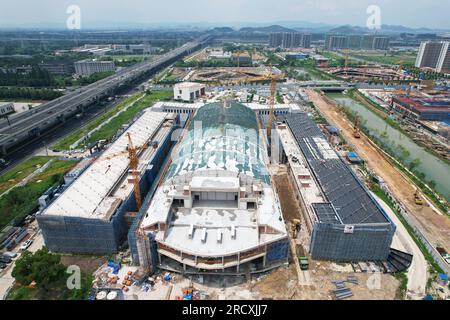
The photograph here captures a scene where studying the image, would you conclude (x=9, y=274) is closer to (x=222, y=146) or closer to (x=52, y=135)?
(x=222, y=146)

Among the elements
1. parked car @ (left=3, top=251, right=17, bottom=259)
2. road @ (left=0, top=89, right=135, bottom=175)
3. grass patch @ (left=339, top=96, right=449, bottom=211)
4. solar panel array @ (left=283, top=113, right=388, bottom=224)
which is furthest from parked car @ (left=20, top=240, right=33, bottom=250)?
grass patch @ (left=339, top=96, right=449, bottom=211)

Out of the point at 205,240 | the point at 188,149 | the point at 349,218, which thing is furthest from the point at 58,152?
the point at 349,218

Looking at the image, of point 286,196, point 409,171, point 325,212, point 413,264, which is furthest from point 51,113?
point 409,171

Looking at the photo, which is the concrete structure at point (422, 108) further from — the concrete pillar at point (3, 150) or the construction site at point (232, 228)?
the concrete pillar at point (3, 150)

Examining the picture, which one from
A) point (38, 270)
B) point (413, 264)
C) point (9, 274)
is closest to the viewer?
point (38, 270)

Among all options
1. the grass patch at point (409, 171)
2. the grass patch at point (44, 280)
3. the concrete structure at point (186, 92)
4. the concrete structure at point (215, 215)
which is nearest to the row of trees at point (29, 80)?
the concrete structure at point (186, 92)

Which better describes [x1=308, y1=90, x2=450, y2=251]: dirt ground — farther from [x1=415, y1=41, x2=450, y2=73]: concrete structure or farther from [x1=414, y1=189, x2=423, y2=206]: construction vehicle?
[x1=415, y1=41, x2=450, y2=73]: concrete structure

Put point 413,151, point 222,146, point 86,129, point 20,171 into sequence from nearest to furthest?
1. point 222,146
2. point 20,171
3. point 413,151
4. point 86,129

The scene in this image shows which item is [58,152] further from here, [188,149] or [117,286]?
[117,286]

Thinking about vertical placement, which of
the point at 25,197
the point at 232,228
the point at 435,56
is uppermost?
the point at 435,56
